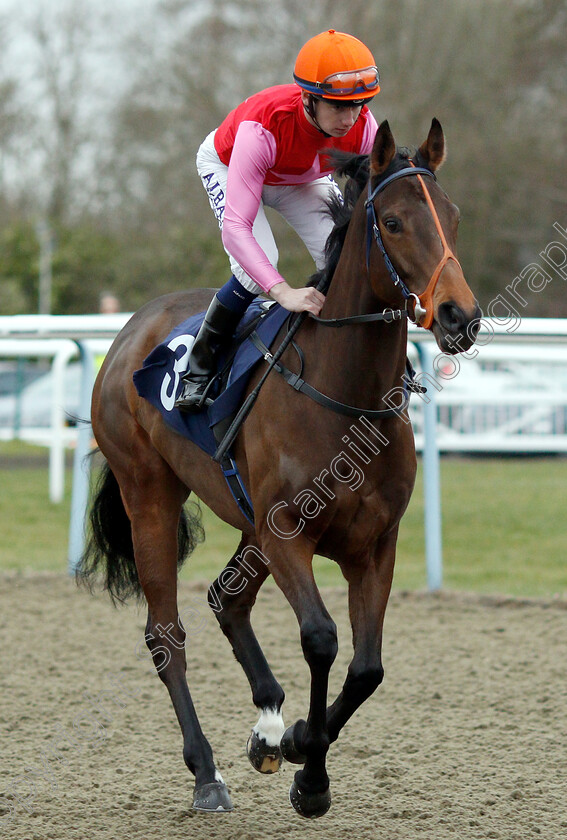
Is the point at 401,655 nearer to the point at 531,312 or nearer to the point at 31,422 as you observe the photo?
the point at 31,422

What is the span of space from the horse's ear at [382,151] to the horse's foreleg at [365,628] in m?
1.10

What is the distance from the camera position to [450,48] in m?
22.1

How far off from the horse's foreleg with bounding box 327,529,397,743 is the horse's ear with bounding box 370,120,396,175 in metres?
1.10

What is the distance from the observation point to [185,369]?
3.74 metres

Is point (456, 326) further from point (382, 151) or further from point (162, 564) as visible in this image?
point (162, 564)

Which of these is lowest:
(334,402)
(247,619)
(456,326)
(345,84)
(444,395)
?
(444,395)

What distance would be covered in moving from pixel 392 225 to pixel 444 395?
9.24 meters

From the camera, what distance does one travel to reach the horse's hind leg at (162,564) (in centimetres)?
374

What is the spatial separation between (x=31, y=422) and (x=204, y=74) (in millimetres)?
12035

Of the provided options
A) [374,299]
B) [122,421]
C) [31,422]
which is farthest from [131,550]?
[31,422]

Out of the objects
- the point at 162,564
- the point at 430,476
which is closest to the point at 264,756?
the point at 162,564

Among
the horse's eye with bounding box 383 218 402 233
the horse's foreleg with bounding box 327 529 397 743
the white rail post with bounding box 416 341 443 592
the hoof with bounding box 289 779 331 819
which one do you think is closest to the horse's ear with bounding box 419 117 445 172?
the horse's eye with bounding box 383 218 402 233

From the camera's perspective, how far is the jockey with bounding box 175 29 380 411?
3.11 meters

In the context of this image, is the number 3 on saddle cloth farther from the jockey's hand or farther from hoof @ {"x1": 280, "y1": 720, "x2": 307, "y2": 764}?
hoof @ {"x1": 280, "y1": 720, "x2": 307, "y2": 764}
